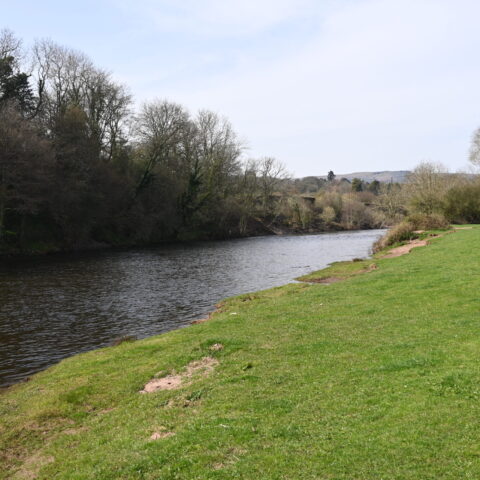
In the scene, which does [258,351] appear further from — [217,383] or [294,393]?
[294,393]

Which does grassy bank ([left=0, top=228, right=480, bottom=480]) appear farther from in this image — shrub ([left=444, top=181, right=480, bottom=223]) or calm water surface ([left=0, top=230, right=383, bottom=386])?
shrub ([left=444, top=181, right=480, bottom=223])

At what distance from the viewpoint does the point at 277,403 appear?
8406 mm

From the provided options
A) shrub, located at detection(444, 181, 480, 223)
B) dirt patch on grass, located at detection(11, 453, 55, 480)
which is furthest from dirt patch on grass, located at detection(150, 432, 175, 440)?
shrub, located at detection(444, 181, 480, 223)

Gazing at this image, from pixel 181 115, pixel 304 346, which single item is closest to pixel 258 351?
pixel 304 346

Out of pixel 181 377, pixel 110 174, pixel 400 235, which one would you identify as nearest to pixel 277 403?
pixel 181 377

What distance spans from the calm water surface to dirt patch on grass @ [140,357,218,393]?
582 centimetres

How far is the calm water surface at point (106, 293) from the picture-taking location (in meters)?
18.0

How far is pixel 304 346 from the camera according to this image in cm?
1194

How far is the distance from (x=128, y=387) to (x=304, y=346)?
4899 mm

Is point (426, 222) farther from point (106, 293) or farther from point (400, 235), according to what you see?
point (106, 293)

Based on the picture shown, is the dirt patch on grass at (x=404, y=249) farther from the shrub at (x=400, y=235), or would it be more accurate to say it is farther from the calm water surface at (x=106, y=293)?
the calm water surface at (x=106, y=293)

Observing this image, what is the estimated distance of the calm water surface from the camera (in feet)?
59.2

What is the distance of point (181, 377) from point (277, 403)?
372 centimetres

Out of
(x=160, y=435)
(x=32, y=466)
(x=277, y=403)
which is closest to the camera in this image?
(x=160, y=435)
